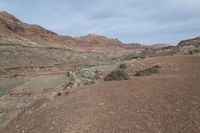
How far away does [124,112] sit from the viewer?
7672 millimetres

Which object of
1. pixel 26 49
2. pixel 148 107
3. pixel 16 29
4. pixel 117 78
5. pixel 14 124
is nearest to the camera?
pixel 148 107

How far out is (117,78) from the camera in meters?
14.1

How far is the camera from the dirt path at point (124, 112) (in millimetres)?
6543

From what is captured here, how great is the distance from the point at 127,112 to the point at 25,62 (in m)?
40.8

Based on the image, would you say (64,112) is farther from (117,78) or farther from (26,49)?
(26,49)

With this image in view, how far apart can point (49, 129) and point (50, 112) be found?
1.66 meters

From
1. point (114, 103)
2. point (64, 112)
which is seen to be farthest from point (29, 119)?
point (114, 103)

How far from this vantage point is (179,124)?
6293mm

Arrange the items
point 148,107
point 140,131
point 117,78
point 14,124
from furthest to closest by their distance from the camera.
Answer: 1. point 117,78
2. point 14,124
3. point 148,107
4. point 140,131

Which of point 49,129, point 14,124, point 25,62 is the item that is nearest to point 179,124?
point 49,129

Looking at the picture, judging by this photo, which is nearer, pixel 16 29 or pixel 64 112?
pixel 64 112

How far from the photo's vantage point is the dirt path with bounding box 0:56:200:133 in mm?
6543

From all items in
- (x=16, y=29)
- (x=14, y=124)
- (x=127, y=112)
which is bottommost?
(x=14, y=124)

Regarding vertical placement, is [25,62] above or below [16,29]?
below
